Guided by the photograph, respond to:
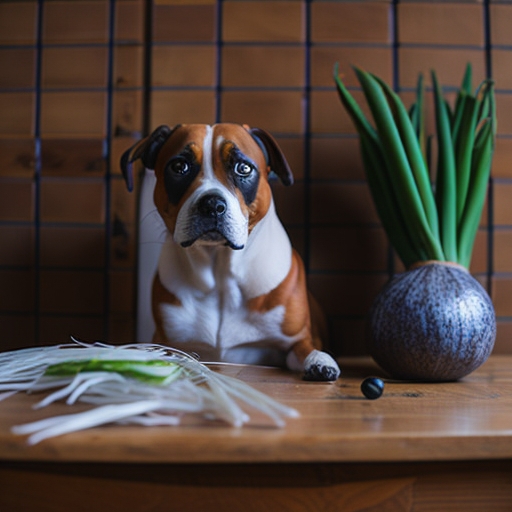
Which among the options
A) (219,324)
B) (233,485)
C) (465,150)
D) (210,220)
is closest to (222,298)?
(219,324)

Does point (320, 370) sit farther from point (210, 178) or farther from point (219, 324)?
point (210, 178)

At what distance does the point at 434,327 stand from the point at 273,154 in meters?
0.42

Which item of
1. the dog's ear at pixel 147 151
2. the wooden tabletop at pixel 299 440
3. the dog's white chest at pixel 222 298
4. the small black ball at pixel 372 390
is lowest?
the wooden tabletop at pixel 299 440

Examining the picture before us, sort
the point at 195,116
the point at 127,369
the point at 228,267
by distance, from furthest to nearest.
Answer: the point at 195,116 → the point at 228,267 → the point at 127,369

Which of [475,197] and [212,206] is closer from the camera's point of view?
[212,206]

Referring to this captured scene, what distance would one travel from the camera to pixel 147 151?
93 centimetres

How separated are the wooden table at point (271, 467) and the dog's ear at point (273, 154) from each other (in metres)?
0.50

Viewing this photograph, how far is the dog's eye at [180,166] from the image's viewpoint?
87 cm

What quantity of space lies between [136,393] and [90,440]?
0.34 ft

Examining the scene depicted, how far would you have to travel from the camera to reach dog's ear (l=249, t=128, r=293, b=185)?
0.95 m

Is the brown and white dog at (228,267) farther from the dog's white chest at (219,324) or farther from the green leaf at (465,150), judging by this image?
the green leaf at (465,150)

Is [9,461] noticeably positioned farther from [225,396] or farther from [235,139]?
[235,139]

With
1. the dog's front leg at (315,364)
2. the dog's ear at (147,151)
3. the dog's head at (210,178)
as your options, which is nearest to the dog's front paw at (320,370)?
the dog's front leg at (315,364)

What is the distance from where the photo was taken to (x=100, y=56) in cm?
121
